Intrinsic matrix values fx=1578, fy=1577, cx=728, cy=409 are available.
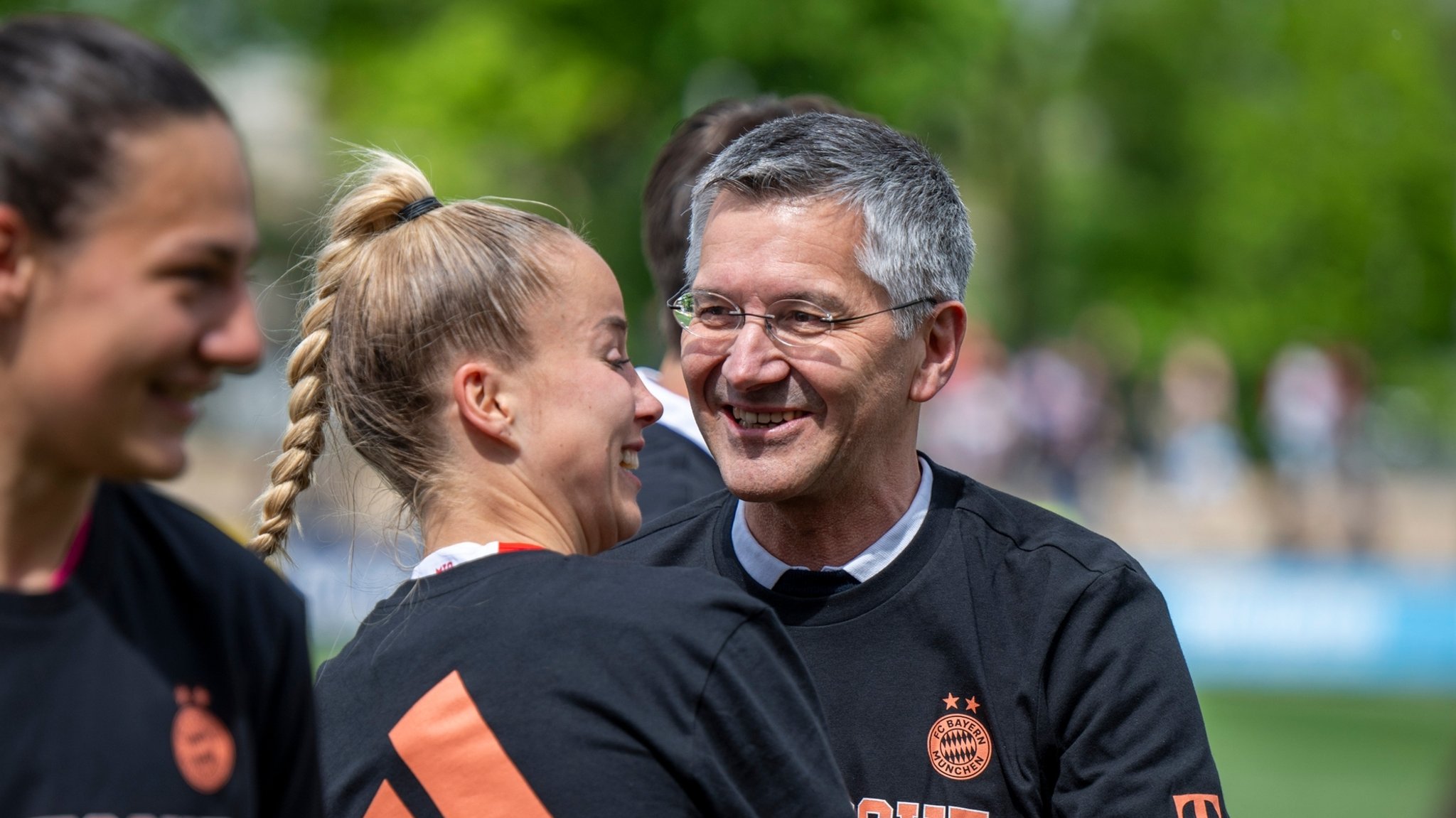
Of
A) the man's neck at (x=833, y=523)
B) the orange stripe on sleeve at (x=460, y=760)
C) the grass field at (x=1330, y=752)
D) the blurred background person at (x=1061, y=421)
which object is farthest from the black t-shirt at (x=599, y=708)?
the blurred background person at (x=1061, y=421)

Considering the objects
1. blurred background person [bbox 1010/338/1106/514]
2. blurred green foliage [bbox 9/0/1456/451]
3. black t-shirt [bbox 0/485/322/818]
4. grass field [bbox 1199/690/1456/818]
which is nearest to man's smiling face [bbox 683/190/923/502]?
black t-shirt [bbox 0/485/322/818]

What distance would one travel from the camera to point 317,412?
107 inches

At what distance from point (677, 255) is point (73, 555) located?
269cm

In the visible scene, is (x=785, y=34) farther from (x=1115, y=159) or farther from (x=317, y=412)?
(x=1115, y=159)

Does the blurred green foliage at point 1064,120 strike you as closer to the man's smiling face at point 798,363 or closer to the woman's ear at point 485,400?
the man's smiling face at point 798,363

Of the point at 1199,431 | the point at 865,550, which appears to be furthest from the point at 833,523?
the point at 1199,431

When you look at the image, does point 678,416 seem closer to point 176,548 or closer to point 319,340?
point 319,340

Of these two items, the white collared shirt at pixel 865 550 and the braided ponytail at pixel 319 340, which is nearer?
the braided ponytail at pixel 319 340

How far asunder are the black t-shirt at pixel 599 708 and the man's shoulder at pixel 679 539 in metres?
0.99

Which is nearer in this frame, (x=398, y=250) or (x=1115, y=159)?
(x=398, y=250)

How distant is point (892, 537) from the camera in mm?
3025

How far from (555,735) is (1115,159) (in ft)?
123

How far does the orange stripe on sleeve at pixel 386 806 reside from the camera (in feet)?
7.16

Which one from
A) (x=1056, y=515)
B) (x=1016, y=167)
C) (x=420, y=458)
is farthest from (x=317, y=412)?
(x=1016, y=167)
